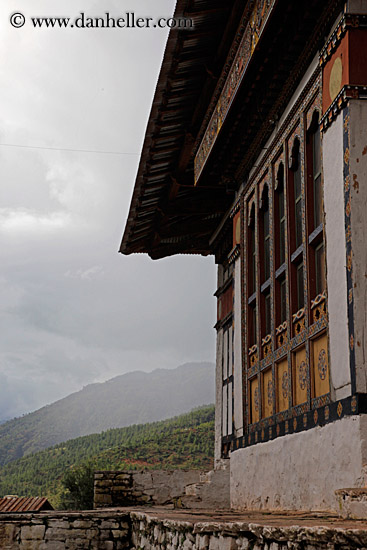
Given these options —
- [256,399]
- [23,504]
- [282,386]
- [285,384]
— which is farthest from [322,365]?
[23,504]

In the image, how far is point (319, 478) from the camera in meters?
7.40

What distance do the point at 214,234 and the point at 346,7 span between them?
945 cm

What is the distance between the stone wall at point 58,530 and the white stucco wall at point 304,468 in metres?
1.93

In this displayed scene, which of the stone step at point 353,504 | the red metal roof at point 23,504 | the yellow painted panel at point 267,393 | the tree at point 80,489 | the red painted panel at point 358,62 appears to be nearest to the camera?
the stone step at point 353,504

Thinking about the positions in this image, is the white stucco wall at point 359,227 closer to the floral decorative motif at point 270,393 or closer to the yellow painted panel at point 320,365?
the yellow painted panel at point 320,365

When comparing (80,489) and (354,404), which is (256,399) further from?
(80,489)

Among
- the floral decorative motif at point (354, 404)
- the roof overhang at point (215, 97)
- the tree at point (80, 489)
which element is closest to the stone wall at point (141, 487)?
the roof overhang at point (215, 97)

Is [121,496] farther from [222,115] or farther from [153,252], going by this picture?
[222,115]

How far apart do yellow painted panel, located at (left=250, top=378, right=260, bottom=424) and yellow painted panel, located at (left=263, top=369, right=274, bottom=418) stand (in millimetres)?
291

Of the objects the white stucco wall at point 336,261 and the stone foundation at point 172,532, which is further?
the white stucco wall at point 336,261

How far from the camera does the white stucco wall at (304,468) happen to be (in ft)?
21.7

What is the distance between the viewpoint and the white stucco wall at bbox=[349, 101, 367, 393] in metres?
6.82

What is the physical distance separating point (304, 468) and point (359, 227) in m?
2.64

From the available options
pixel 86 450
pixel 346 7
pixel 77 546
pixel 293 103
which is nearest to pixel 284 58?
pixel 293 103
